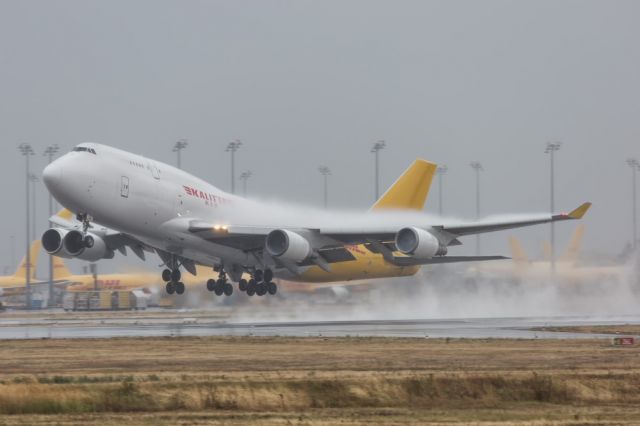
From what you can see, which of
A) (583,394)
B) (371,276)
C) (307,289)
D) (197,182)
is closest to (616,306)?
(371,276)

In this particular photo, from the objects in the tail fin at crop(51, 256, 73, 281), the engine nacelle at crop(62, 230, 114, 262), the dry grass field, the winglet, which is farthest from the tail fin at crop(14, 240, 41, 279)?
the dry grass field

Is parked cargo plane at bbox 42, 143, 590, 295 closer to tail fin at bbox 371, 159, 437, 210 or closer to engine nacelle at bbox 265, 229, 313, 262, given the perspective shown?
engine nacelle at bbox 265, 229, 313, 262

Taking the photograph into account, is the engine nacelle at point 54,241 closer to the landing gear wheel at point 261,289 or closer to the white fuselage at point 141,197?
the white fuselage at point 141,197

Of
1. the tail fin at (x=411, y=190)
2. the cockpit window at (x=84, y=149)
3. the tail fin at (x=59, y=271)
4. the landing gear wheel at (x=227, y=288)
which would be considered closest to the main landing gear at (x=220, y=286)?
the landing gear wheel at (x=227, y=288)

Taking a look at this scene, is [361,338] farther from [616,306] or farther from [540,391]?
[616,306]

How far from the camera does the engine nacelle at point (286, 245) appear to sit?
54812 mm

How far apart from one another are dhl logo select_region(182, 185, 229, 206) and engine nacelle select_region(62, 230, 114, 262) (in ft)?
17.8

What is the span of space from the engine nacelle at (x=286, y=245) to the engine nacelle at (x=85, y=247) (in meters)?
9.15

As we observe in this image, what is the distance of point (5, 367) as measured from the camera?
103 ft

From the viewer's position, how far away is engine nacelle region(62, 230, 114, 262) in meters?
51.1

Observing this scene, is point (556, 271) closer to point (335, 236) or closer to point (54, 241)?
point (335, 236)

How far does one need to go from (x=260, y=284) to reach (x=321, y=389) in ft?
113

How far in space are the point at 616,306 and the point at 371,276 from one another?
17329 mm

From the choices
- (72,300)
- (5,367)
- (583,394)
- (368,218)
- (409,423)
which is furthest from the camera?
(72,300)
